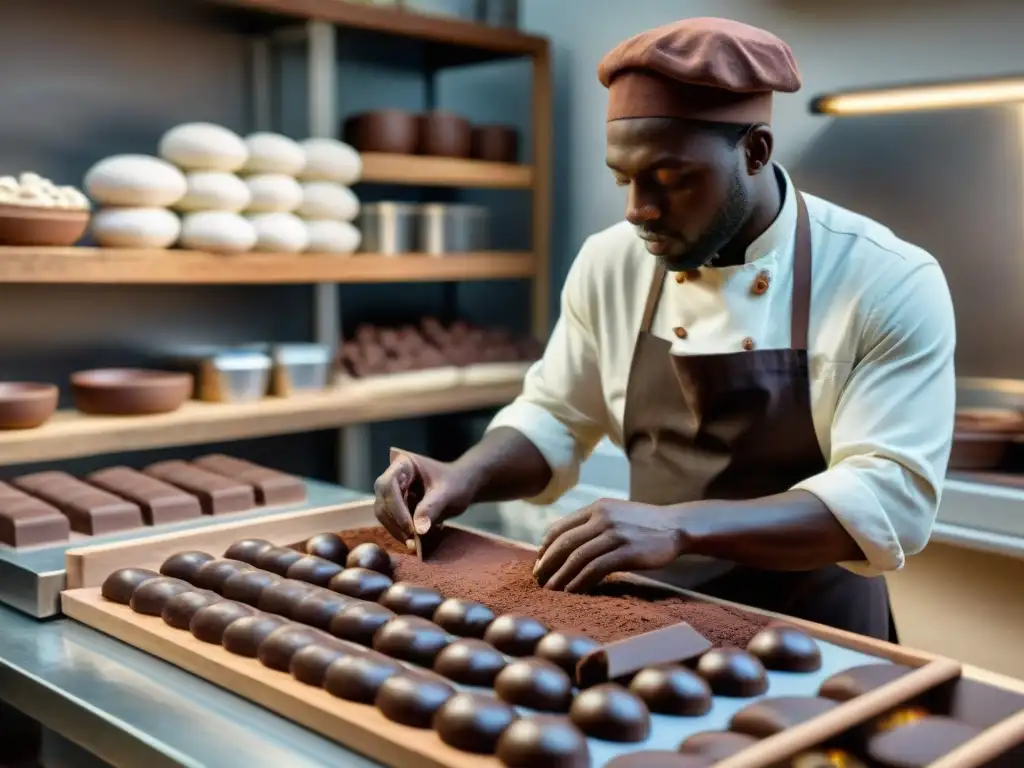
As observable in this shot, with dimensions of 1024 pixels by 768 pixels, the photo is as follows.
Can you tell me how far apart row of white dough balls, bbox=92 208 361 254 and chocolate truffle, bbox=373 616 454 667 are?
1871 millimetres

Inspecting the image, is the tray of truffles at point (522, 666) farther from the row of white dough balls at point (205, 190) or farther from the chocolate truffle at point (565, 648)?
the row of white dough balls at point (205, 190)

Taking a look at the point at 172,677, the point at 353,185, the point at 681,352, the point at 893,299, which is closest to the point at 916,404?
the point at 893,299

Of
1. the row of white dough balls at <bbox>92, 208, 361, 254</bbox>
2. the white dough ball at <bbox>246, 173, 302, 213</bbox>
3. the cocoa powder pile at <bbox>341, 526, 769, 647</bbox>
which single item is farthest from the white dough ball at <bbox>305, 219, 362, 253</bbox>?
the cocoa powder pile at <bbox>341, 526, 769, 647</bbox>

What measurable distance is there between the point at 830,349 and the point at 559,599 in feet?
1.99

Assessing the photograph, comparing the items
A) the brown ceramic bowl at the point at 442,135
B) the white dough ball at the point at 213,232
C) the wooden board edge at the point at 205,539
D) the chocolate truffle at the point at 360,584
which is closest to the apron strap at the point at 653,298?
the wooden board edge at the point at 205,539

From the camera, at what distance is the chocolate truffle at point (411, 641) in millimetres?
1228

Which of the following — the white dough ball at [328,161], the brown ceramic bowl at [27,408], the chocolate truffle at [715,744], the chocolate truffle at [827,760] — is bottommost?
the chocolate truffle at [827,760]

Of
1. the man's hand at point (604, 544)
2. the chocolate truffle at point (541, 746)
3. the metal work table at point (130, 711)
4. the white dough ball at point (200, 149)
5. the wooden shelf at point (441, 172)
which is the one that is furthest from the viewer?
the wooden shelf at point (441, 172)

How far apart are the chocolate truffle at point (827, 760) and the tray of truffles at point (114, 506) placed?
41.2 inches

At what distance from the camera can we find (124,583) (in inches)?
58.5

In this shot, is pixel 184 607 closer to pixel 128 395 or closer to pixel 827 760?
pixel 827 760

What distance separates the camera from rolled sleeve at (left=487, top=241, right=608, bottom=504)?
1.97 meters

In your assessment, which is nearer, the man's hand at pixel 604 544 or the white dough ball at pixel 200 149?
the man's hand at pixel 604 544

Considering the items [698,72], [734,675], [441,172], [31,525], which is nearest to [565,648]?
[734,675]
